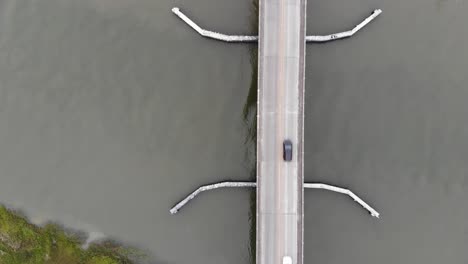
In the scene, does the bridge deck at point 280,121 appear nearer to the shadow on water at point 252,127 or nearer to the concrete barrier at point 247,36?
the concrete barrier at point 247,36

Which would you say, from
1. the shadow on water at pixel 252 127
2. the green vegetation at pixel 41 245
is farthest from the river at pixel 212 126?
the green vegetation at pixel 41 245

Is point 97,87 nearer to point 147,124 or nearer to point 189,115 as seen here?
point 147,124

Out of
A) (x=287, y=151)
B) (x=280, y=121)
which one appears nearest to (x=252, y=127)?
(x=280, y=121)

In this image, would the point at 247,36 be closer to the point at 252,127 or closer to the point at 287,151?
the point at 252,127

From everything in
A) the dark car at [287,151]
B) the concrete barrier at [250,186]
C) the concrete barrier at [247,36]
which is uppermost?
the concrete barrier at [247,36]

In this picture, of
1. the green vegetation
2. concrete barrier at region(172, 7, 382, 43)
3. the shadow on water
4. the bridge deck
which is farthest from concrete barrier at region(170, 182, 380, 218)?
concrete barrier at region(172, 7, 382, 43)
